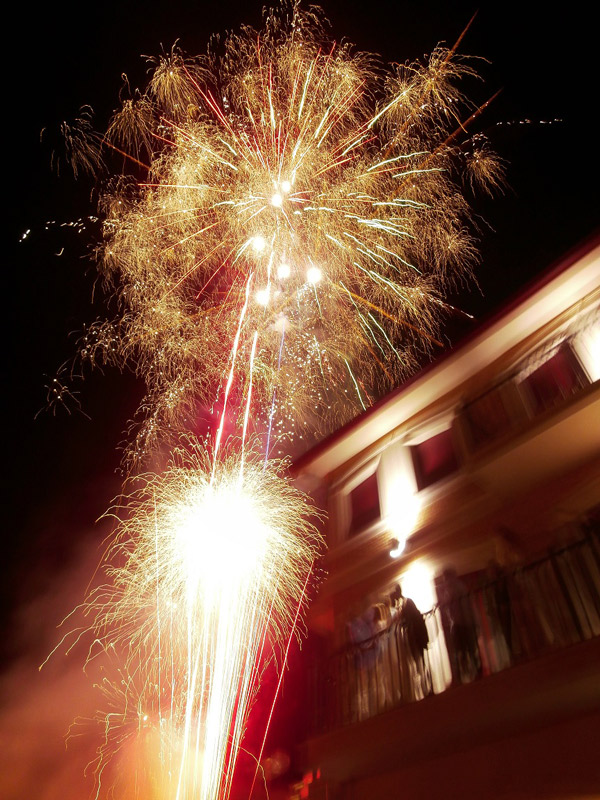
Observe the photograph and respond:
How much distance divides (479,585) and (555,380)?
8.63 ft

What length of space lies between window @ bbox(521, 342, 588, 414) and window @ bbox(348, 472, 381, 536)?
3.07 m

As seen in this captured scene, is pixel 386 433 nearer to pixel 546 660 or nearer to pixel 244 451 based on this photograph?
pixel 244 451

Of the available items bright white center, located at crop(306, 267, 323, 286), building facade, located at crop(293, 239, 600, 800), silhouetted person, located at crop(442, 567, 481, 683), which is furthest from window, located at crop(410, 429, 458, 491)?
bright white center, located at crop(306, 267, 323, 286)

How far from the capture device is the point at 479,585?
298 inches

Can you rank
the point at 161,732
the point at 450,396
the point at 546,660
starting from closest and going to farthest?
the point at 546,660, the point at 450,396, the point at 161,732

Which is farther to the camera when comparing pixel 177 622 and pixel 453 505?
pixel 177 622

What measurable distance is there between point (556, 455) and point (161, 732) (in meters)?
7.35

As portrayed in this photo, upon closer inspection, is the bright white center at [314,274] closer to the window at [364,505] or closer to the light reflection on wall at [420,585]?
the window at [364,505]

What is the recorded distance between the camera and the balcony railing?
6.32 m

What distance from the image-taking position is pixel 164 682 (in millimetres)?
9586

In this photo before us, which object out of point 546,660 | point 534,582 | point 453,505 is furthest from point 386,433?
point 546,660

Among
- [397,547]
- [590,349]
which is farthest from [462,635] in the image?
[590,349]

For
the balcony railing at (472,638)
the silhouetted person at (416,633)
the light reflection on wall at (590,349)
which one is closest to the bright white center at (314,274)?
the light reflection on wall at (590,349)

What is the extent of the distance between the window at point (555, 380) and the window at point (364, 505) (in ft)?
10.1
